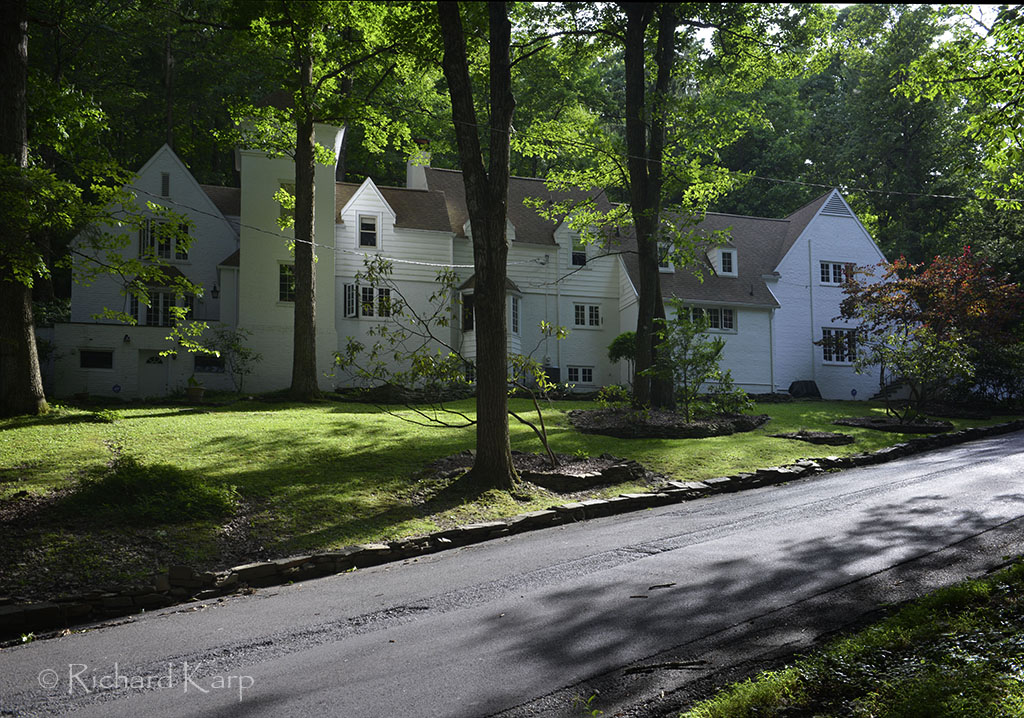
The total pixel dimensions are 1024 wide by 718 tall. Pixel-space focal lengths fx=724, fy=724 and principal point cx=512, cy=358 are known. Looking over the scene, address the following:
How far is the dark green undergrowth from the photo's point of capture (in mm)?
3818

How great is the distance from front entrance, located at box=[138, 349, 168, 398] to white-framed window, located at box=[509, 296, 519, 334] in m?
13.1

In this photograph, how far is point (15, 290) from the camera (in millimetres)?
14914

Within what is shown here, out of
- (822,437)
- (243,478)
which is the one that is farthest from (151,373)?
(822,437)

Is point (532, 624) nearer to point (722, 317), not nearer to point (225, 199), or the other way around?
point (722, 317)

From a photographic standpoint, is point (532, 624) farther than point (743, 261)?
No

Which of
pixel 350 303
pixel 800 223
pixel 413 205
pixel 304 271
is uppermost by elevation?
pixel 413 205

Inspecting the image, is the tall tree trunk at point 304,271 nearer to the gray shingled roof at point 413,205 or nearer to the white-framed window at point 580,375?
the gray shingled roof at point 413,205

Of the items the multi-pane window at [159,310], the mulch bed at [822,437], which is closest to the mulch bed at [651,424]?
the mulch bed at [822,437]

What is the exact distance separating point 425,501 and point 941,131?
44.0 m

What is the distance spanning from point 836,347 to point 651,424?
1989cm

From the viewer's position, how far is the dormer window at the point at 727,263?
3369 cm

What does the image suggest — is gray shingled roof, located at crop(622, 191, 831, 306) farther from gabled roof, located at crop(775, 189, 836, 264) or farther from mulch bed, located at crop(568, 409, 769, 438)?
mulch bed, located at crop(568, 409, 769, 438)

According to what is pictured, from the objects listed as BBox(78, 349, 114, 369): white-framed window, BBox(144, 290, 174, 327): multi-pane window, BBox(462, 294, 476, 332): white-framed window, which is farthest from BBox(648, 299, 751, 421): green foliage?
BBox(144, 290, 174, 327): multi-pane window

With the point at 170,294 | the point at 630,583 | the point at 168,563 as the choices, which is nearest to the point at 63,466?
the point at 168,563
